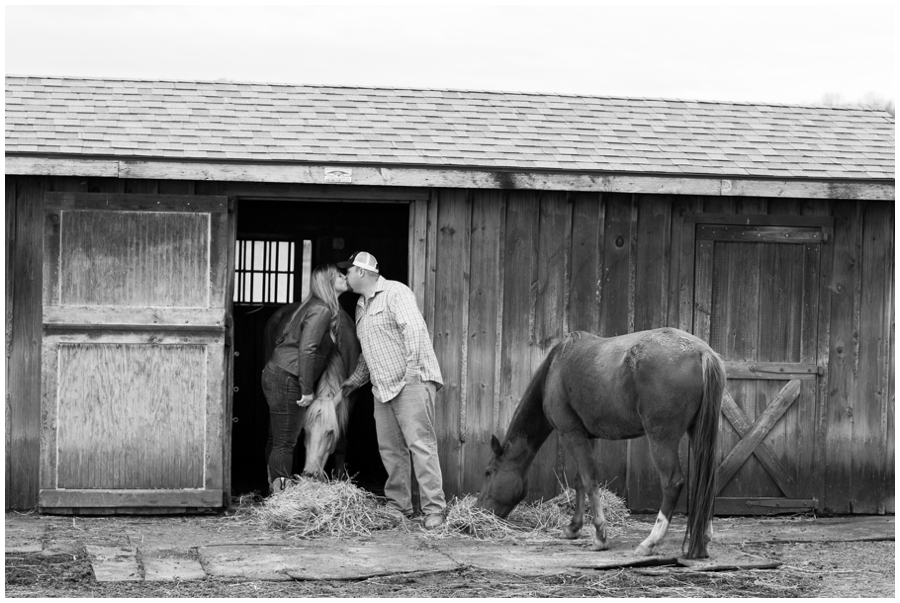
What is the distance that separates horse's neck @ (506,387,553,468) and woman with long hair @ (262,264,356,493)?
5.02ft

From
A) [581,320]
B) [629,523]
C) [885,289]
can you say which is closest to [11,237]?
[581,320]

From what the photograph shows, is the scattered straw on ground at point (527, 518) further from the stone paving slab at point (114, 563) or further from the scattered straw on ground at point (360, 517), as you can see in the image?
the stone paving slab at point (114, 563)

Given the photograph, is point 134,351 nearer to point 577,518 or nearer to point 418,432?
point 418,432

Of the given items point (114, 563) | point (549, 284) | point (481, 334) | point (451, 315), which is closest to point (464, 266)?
point (451, 315)

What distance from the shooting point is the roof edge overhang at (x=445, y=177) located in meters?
7.76

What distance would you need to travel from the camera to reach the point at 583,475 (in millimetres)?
7578

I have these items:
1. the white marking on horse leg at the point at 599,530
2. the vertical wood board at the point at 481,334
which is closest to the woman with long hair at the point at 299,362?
the vertical wood board at the point at 481,334

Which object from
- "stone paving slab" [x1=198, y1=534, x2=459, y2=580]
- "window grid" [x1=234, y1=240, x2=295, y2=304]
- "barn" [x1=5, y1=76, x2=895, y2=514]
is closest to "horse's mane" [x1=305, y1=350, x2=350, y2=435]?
"barn" [x1=5, y1=76, x2=895, y2=514]

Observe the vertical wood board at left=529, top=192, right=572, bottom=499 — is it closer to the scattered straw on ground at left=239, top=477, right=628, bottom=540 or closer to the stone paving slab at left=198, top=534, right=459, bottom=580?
the scattered straw on ground at left=239, top=477, right=628, bottom=540

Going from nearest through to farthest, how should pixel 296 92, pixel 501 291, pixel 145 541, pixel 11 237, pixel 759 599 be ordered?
1. pixel 759 599
2. pixel 145 541
3. pixel 11 237
4. pixel 501 291
5. pixel 296 92

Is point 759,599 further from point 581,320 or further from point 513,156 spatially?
point 513,156

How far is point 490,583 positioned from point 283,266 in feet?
21.0

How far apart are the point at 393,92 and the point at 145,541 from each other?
4.50m

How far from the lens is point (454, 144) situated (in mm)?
8648
